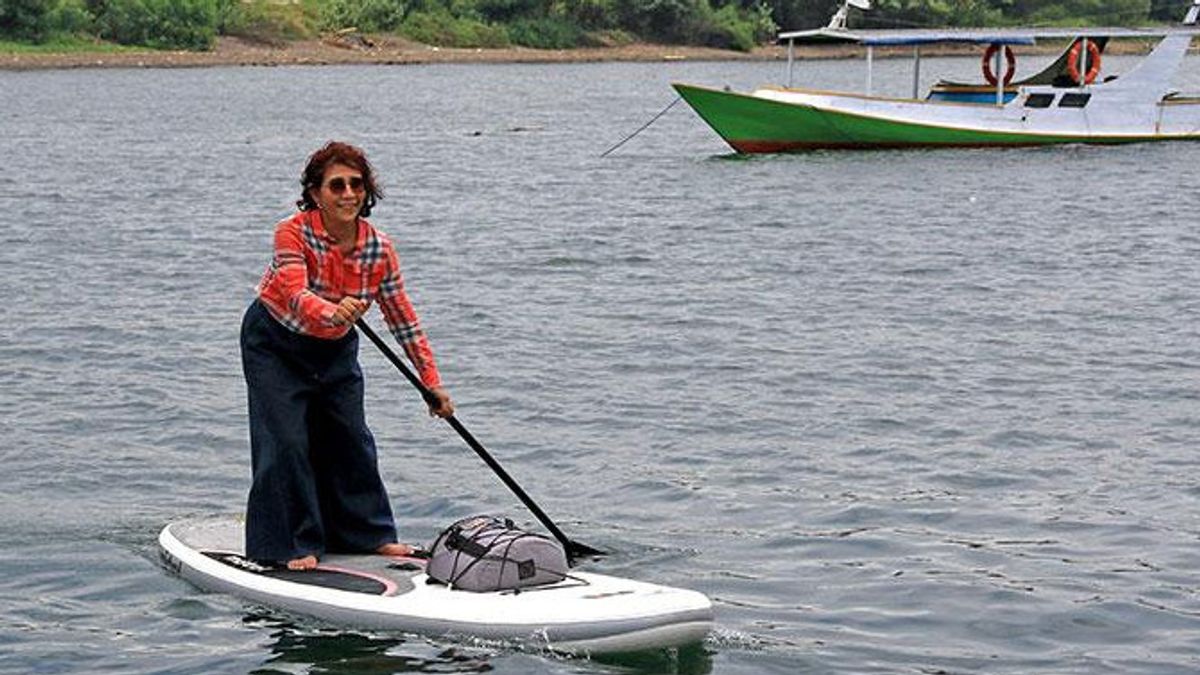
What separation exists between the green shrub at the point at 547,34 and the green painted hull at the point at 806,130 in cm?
5844

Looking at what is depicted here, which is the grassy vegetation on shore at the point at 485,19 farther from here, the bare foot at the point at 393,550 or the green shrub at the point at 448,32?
the bare foot at the point at 393,550

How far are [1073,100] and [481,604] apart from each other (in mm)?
34990

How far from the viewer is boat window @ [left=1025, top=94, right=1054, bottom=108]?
1674 inches

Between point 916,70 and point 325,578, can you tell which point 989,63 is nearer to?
point 916,70

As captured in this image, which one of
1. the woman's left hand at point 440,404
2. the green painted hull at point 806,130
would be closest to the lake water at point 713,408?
the woman's left hand at point 440,404

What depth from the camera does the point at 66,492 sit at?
1350cm

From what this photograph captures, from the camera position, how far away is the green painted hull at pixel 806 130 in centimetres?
4059

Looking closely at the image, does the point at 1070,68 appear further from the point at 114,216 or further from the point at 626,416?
the point at 626,416

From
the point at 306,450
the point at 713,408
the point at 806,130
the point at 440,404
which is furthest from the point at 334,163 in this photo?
the point at 806,130

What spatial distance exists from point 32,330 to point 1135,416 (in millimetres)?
9818

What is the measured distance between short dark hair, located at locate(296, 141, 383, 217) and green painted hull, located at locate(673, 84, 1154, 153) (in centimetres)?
3075

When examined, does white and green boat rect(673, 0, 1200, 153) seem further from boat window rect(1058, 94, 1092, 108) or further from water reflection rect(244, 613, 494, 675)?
water reflection rect(244, 613, 494, 675)

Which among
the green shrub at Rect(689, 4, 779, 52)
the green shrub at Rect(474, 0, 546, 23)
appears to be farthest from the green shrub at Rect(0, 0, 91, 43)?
the green shrub at Rect(689, 4, 779, 52)

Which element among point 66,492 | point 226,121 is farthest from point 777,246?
point 226,121
